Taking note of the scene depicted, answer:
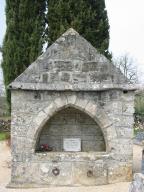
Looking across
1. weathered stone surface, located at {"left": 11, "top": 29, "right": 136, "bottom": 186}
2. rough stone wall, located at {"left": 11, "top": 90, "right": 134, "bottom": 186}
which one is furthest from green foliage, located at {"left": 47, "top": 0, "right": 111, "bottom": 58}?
rough stone wall, located at {"left": 11, "top": 90, "right": 134, "bottom": 186}

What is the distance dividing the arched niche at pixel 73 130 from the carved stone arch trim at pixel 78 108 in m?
0.78

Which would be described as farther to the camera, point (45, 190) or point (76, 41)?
point (76, 41)

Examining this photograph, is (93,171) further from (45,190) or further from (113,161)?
(45,190)

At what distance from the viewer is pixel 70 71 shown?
8.91 meters

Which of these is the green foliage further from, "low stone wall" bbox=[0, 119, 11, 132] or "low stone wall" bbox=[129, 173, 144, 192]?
"low stone wall" bbox=[129, 173, 144, 192]

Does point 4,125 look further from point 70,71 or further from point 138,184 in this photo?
point 138,184

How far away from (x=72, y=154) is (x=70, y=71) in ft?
5.86

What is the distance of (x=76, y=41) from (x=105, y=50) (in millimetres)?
5556

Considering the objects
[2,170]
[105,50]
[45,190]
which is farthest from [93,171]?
[105,50]

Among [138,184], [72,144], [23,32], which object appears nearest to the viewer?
[138,184]

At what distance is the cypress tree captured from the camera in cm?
1485

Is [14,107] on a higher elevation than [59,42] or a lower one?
lower

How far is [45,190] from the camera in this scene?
332 inches

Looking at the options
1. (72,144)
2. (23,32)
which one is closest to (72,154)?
(72,144)
